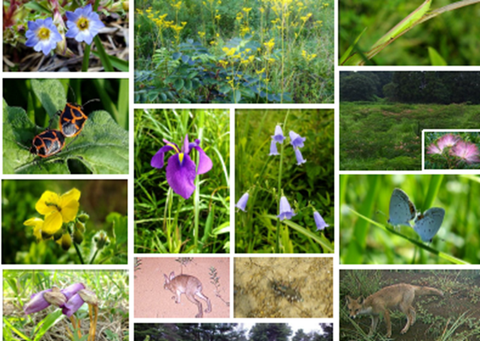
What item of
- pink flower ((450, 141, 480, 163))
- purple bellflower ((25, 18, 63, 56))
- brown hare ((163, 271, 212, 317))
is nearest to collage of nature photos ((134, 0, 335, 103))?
purple bellflower ((25, 18, 63, 56))

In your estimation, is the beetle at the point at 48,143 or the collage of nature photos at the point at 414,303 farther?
the collage of nature photos at the point at 414,303

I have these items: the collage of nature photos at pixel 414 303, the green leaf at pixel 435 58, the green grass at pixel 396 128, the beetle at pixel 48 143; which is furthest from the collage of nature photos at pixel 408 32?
the beetle at pixel 48 143

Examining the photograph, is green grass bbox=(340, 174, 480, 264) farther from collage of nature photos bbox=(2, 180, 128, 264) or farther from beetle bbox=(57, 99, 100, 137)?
beetle bbox=(57, 99, 100, 137)

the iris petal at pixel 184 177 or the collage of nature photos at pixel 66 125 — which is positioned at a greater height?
the collage of nature photos at pixel 66 125

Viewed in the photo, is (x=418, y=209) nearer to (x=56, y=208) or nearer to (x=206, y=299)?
(x=206, y=299)

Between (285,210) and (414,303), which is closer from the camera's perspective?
(285,210)

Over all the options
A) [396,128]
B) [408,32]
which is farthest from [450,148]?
[408,32]

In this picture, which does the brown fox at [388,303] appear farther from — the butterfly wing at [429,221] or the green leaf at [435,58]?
the green leaf at [435,58]
